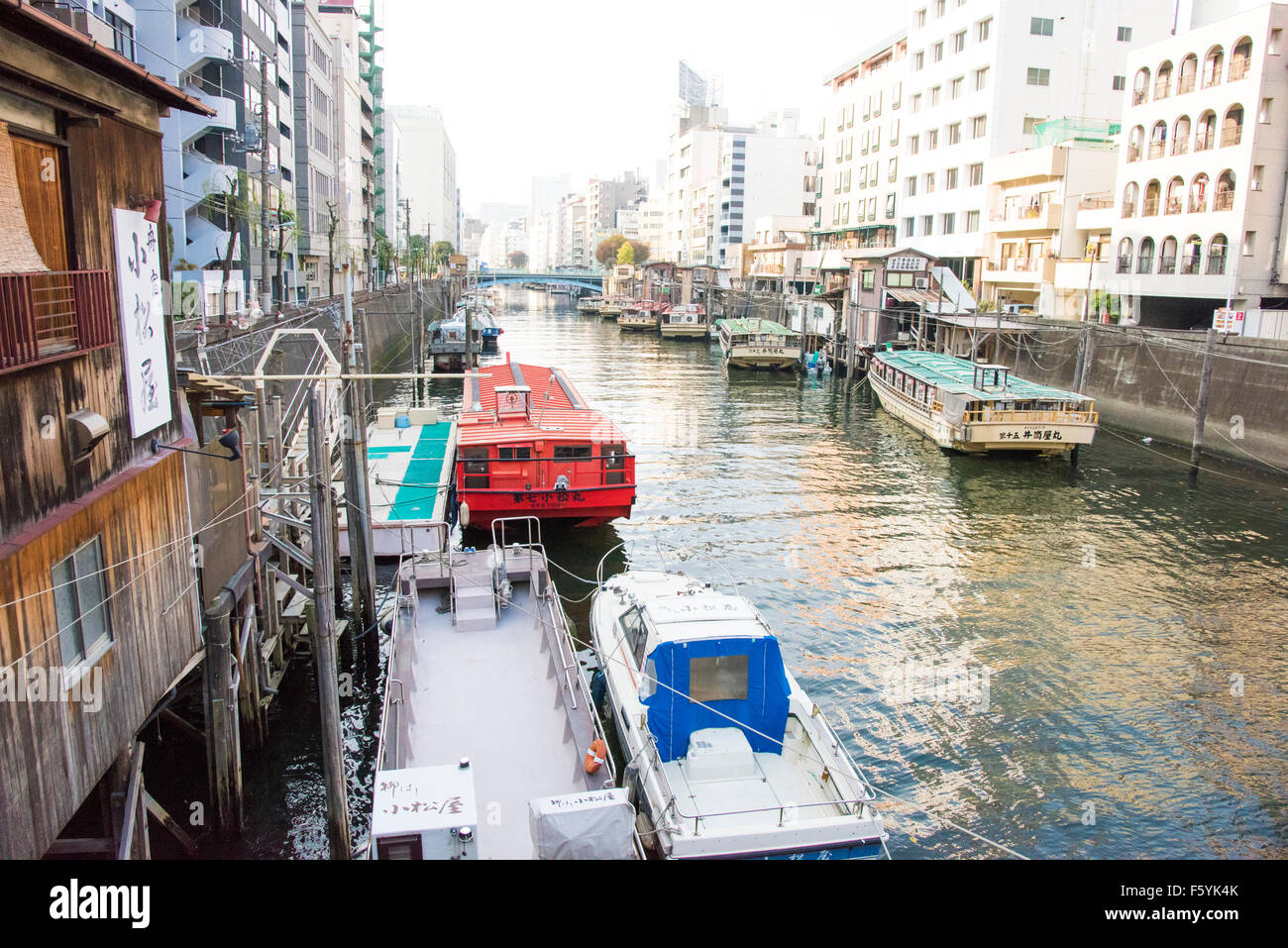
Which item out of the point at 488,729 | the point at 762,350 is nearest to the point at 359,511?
the point at 488,729

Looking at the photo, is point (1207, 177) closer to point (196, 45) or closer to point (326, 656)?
point (326, 656)

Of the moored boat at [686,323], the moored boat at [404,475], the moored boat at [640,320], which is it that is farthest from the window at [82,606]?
the moored boat at [640,320]

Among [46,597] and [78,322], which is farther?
[78,322]

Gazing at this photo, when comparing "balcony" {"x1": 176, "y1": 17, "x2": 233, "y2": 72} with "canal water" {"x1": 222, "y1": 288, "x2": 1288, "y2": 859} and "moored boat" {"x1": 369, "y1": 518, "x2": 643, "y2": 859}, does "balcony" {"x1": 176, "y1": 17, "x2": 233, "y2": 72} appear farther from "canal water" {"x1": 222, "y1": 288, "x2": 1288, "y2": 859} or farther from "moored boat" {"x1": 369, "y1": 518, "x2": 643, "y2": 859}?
"moored boat" {"x1": 369, "y1": 518, "x2": 643, "y2": 859}

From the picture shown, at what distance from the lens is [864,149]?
8375cm

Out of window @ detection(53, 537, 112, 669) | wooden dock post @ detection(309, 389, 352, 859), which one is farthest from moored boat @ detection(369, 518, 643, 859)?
window @ detection(53, 537, 112, 669)

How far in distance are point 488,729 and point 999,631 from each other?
11.2 m

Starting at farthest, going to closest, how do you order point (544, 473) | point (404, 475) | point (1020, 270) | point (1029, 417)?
point (1020, 270) → point (1029, 417) → point (404, 475) → point (544, 473)

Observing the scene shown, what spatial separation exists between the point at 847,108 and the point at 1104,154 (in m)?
39.2

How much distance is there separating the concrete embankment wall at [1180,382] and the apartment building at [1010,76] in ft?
68.0
